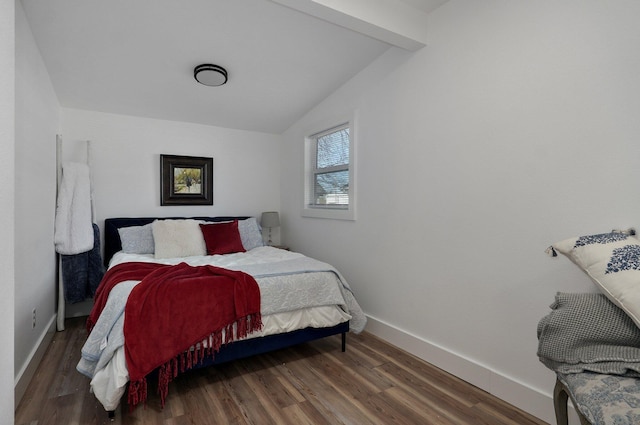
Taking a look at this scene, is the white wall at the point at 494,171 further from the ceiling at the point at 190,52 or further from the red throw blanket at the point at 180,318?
the red throw blanket at the point at 180,318

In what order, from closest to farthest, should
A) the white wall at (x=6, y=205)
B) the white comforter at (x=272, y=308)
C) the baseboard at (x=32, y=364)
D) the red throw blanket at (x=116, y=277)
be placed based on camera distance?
the white wall at (x=6, y=205) → the white comforter at (x=272, y=308) → the baseboard at (x=32, y=364) → the red throw blanket at (x=116, y=277)

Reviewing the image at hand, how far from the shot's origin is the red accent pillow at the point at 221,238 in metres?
3.53

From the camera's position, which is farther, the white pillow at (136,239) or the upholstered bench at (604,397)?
the white pillow at (136,239)

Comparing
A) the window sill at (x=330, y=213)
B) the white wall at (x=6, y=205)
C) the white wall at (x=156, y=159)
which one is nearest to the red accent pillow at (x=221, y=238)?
the white wall at (x=156, y=159)

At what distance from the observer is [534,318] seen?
6.14 ft

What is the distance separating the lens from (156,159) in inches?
155

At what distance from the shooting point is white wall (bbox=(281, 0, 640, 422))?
5.34 ft

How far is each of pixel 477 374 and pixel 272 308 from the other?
4.68ft

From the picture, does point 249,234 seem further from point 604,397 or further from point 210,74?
point 604,397

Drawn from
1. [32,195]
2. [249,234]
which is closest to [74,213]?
[32,195]

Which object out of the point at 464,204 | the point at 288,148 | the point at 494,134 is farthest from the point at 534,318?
the point at 288,148

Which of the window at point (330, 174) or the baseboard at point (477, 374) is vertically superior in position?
the window at point (330, 174)

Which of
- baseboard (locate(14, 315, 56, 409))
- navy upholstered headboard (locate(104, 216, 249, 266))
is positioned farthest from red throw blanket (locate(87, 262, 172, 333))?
navy upholstered headboard (locate(104, 216, 249, 266))

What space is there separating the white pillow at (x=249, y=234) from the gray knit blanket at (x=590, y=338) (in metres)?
3.10
